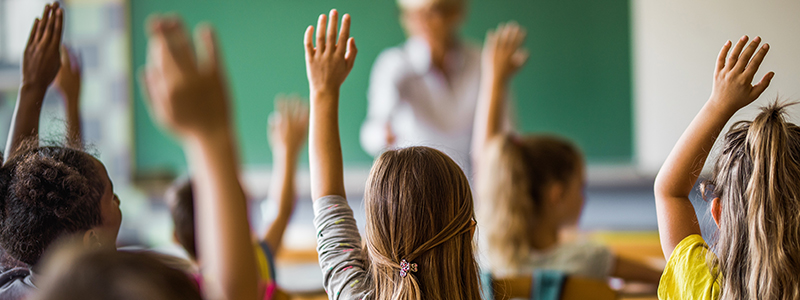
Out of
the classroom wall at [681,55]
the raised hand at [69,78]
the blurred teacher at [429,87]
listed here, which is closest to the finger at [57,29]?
the raised hand at [69,78]

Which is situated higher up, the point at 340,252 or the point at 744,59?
the point at 744,59

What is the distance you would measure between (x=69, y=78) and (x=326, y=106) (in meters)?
0.72

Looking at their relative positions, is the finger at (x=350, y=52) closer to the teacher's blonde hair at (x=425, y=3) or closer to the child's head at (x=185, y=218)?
the child's head at (x=185, y=218)

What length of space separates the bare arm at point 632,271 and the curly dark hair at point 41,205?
4.21ft

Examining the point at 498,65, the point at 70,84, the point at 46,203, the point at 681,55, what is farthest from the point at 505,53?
the point at 681,55

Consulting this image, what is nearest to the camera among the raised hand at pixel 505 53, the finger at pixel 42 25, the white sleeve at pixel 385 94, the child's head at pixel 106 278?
the child's head at pixel 106 278

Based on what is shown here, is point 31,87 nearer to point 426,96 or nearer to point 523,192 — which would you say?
point 523,192

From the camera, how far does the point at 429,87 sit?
114 inches

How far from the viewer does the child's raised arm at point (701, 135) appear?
893 millimetres

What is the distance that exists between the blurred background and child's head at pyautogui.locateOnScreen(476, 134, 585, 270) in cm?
145

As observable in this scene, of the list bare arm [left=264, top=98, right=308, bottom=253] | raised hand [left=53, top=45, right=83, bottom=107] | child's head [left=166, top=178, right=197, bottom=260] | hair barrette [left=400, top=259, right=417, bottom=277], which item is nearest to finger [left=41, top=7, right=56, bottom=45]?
raised hand [left=53, top=45, right=83, bottom=107]

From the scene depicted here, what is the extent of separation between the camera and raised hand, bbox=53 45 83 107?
53.0 inches

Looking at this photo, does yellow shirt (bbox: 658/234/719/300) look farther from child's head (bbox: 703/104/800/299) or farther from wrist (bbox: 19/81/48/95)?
wrist (bbox: 19/81/48/95)

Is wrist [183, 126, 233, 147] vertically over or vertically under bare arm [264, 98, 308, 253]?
over
